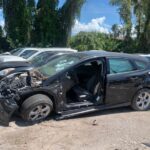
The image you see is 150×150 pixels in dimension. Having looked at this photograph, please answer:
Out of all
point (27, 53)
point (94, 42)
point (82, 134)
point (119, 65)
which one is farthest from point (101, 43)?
point (82, 134)

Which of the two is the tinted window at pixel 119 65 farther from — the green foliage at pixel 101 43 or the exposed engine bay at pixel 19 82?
the green foliage at pixel 101 43

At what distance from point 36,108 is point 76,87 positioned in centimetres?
141

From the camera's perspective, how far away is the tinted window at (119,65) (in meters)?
9.05

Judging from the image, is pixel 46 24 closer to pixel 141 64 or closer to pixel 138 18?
pixel 138 18

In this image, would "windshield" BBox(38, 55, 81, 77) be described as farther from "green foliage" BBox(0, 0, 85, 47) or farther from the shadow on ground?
"green foliage" BBox(0, 0, 85, 47)

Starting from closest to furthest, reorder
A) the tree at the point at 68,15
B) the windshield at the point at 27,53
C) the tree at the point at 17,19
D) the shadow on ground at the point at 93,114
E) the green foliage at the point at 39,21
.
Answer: the shadow on ground at the point at 93,114 < the windshield at the point at 27,53 < the tree at the point at 17,19 < the green foliage at the point at 39,21 < the tree at the point at 68,15

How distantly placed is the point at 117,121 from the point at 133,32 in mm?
25407

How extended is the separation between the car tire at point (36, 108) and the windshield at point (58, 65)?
69 cm

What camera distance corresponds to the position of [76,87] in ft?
29.6

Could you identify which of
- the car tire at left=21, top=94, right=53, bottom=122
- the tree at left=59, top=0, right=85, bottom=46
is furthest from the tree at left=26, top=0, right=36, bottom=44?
the car tire at left=21, top=94, right=53, bottom=122

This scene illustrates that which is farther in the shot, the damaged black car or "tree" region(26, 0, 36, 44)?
"tree" region(26, 0, 36, 44)

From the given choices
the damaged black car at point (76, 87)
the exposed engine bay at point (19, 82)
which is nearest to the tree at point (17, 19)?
the damaged black car at point (76, 87)

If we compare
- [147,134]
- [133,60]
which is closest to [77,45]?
[133,60]

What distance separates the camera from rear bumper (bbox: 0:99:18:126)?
7.72m
